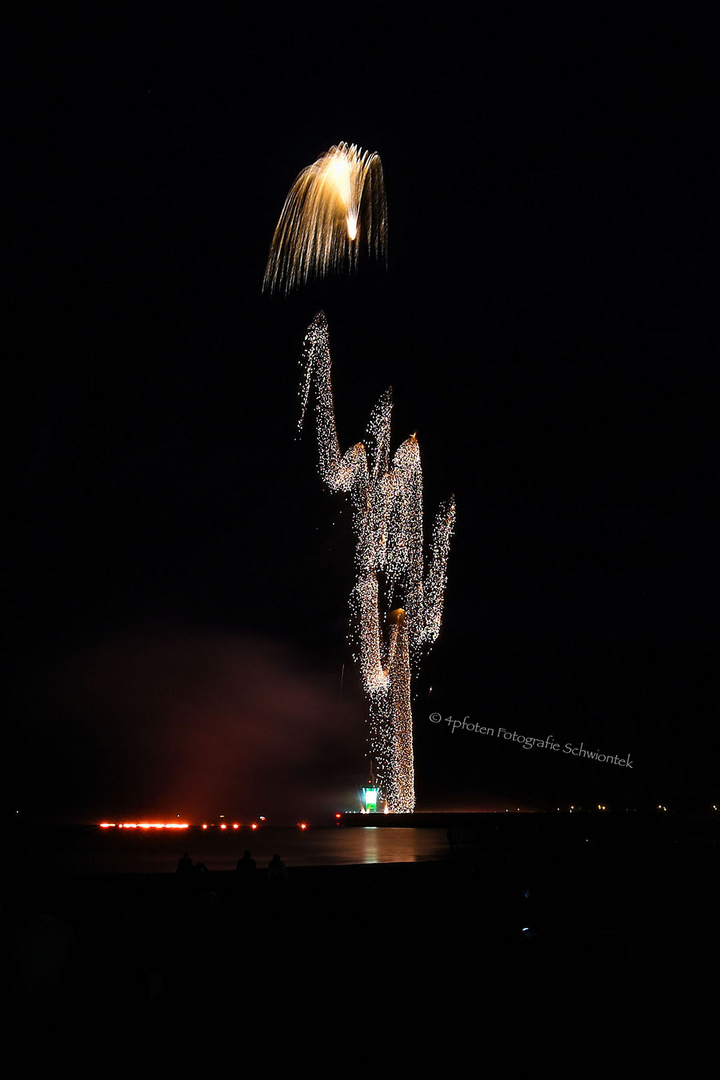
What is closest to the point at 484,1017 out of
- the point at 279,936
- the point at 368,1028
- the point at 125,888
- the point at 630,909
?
the point at 368,1028

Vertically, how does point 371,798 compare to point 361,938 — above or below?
above

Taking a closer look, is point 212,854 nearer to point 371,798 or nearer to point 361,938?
point 361,938

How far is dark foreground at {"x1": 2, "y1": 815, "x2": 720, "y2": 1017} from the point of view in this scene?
6.03 meters

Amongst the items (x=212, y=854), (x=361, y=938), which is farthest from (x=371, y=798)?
(x=361, y=938)

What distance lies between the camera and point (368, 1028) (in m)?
7.80

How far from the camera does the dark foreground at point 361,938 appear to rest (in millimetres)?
6031

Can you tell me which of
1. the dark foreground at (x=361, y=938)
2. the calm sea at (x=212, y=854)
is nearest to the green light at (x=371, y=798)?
the calm sea at (x=212, y=854)

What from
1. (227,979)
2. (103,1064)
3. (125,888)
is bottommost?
(103,1064)

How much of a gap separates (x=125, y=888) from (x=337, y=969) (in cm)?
734

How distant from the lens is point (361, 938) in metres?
12.7

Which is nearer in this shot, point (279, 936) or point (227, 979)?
point (227, 979)

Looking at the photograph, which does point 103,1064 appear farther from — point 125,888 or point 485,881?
point 485,881

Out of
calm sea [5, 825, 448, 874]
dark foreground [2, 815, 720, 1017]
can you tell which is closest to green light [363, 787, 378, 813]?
calm sea [5, 825, 448, 874]

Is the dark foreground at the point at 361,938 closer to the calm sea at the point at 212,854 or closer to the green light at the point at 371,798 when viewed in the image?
the calm sea at the point at 212,854
